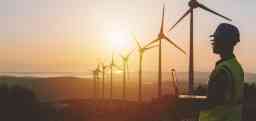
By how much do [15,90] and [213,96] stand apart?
7314 centimetres

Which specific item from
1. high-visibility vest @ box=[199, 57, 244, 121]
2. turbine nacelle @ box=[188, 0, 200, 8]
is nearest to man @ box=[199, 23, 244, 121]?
high-visibility vest @ box=[199, 57, 244, 121]

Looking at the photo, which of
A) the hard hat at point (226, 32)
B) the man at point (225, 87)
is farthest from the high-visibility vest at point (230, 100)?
the hard hat at point (226, 32)

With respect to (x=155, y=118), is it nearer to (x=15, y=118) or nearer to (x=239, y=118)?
(x=15, y=118)

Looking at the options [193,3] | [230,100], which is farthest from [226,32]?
[193,3]

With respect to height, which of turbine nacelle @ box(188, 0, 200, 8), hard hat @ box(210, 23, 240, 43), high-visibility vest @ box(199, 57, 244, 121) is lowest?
high-visibility vest @ box(199, 57, 244, 121)

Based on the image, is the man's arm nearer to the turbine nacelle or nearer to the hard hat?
the hard hat

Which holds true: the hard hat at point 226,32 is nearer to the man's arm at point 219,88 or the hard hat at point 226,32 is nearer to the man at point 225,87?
the man at point 225,87

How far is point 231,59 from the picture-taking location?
8445 millimetres

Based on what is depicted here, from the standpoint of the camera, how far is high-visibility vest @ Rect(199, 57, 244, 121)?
8.16 meters

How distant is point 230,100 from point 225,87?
0.16 meters

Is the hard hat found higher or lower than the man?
higher

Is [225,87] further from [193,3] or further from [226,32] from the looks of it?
[193,3]

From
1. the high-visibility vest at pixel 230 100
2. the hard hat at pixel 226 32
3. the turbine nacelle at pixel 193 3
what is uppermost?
the turbine nacelle at pixel 193 3

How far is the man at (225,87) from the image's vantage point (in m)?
8.12
